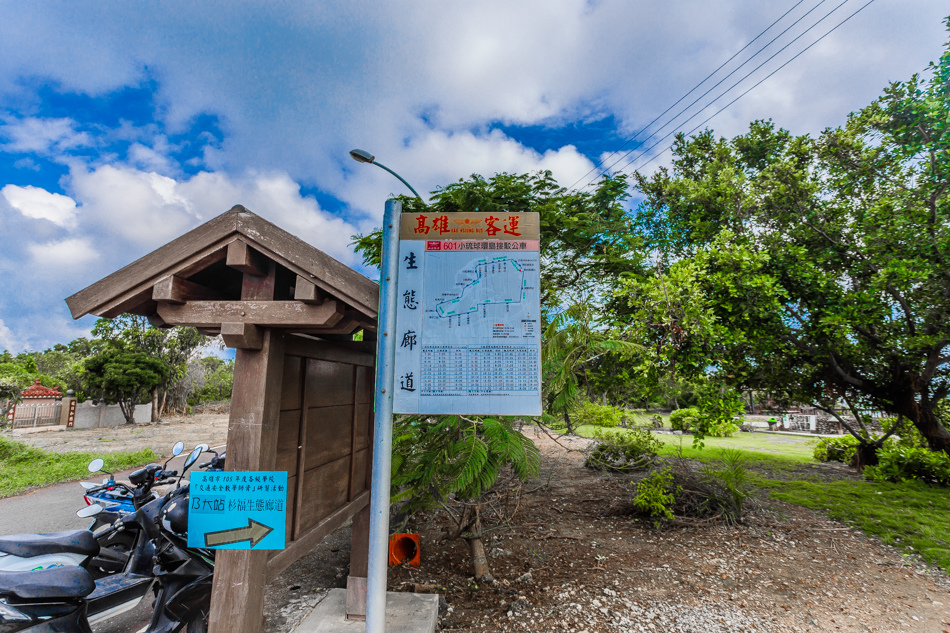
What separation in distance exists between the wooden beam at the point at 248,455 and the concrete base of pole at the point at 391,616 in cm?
74

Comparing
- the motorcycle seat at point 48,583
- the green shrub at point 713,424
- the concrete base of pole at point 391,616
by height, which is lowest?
the concrete base of pole at point 391,616

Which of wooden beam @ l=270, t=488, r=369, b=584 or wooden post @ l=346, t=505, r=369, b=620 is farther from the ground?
wooden beam @ l=270, t=488, r=369, b=584

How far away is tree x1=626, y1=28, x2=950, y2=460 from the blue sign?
4.46 m

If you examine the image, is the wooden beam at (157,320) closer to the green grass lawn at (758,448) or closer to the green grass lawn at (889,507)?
the green grass lawn at (758,448)

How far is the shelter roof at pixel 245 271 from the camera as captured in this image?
8.46ft

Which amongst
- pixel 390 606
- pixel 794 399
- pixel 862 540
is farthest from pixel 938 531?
pixel 390 606

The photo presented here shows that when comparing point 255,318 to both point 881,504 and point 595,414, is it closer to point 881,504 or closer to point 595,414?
point 595,414

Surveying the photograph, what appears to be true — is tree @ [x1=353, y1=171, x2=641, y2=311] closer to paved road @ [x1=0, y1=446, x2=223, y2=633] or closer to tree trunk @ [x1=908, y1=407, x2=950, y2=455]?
paved road @ [x1=0, y1=446, x2=223, y2=633]

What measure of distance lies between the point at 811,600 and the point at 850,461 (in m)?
9.36

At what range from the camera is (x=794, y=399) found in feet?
30.8

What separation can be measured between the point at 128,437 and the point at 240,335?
64.9 ft

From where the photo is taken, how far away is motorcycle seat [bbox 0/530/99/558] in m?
2.70

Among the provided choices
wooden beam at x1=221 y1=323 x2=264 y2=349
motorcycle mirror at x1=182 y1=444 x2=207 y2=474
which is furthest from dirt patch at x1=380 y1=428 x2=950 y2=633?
wooden beam at x1=221 y1=323 x2=264 y2=349

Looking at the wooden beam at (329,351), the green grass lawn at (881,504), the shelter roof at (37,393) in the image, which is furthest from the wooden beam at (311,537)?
the shelter roof at (37,393)
